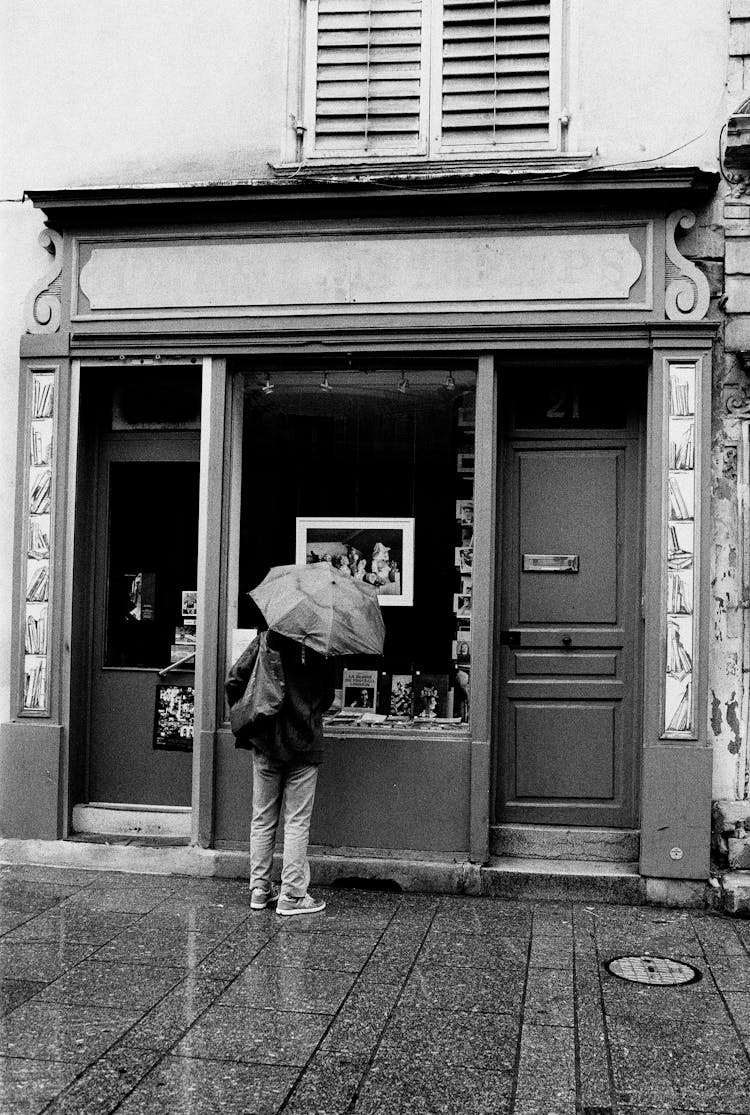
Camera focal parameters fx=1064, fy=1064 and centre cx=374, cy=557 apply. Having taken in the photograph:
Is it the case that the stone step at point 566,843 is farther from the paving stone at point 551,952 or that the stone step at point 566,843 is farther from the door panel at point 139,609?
the door panel at point 139,609

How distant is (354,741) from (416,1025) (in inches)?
102

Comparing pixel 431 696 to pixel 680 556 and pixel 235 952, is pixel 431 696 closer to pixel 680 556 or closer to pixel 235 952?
pixel 680 556

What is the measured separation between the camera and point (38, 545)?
24.1 ft

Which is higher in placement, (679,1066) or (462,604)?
(462,604)

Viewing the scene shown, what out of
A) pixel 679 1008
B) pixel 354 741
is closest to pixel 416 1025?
pixel 679 1008

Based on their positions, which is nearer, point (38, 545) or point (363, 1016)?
point (363, 1016)

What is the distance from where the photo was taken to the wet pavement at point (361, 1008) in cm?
398

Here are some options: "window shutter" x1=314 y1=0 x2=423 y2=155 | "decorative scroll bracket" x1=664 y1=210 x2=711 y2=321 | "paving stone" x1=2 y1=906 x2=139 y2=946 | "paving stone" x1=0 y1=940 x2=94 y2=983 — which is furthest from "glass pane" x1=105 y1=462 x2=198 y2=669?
"decorative scroll bracket" x1=664 y1=210 x2=711 y2=321

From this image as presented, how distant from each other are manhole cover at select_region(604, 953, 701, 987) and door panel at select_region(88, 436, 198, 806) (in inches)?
133

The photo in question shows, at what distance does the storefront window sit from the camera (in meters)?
7.16

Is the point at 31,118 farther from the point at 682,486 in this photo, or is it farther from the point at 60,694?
the point at 682,486

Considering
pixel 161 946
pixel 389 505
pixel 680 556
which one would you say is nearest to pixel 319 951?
pixel 161 946

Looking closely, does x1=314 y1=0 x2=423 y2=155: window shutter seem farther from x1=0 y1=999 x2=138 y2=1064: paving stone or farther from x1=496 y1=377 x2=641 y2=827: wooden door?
x1=0 y1=999 x2=138 y2=1064: paving stone

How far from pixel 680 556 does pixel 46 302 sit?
4.62 m
